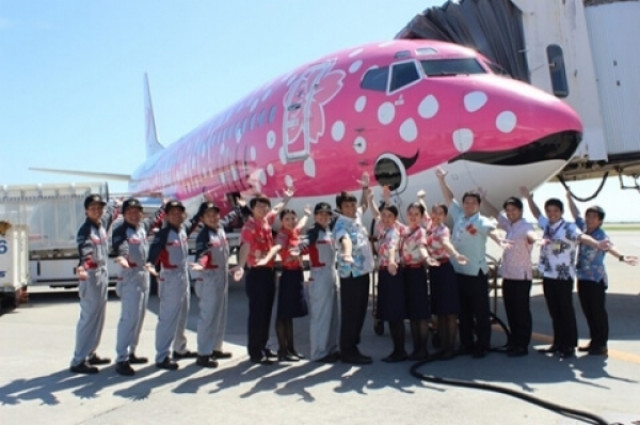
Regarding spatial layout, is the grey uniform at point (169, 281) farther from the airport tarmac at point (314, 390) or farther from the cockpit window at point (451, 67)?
the cockpit window at point (451, 67)

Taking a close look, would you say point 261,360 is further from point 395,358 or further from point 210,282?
point 395,358

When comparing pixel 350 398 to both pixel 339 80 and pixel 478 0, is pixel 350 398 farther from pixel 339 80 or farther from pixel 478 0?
pixel 478 0

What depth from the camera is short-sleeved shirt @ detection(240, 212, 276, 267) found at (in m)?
6.00

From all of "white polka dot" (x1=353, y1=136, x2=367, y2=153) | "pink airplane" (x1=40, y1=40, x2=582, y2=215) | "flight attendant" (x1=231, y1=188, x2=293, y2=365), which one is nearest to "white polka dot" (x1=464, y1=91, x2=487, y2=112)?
"pink airplane" (x1=40, y1=40, x2=582, y2=215)

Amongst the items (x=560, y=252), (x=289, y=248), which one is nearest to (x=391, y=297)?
(x=289, y=248)

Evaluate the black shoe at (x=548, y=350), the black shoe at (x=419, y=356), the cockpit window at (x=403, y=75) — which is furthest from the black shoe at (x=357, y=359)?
the cockpit window at (x=403, y=75)

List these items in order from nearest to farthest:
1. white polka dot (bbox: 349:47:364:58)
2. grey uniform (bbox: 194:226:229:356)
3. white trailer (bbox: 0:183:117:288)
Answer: grey uniform (bbox: 194:226:229:356) → white polka dot (bbox: 349:47:364:58) → white trailer (bbox: 0:183:117:288)

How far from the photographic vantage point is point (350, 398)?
4.73m

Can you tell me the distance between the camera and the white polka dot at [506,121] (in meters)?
6.99

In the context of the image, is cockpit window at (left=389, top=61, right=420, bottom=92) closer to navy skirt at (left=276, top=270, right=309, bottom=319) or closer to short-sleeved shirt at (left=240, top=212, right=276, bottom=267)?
short-sleeved shirt at (left=240, top=212, right=276, bottom=267)

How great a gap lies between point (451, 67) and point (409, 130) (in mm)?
1146

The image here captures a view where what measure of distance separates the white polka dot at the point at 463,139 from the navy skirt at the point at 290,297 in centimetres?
259

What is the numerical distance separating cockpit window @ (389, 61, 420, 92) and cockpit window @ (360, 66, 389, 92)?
114mm

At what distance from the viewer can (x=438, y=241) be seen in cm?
612
